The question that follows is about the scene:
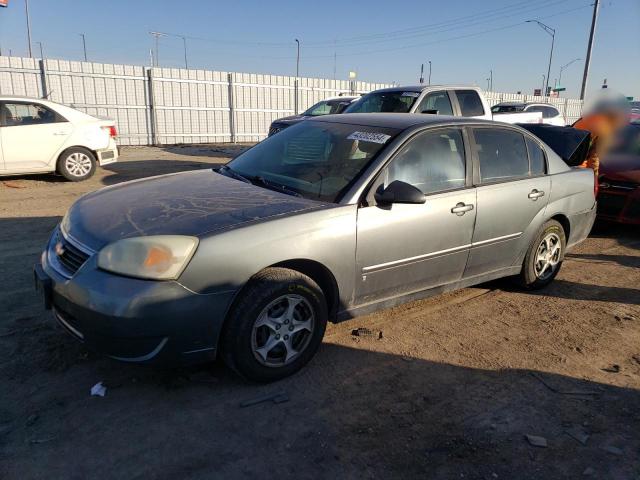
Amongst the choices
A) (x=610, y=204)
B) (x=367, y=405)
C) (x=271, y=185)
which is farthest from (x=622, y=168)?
(x=367, y=405)

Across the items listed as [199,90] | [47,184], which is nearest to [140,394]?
[47,184]

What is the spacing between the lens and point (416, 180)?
12.7 feet

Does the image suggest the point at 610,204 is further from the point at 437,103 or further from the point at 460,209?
the point at 460,209

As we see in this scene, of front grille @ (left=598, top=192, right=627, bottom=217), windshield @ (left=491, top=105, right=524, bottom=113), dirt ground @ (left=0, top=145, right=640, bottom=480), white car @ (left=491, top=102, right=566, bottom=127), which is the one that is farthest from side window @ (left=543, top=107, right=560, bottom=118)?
dirt ground @ (left=0, top=145, right=640, bottom=480)

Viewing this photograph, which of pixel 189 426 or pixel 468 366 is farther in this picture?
pixel 468 366

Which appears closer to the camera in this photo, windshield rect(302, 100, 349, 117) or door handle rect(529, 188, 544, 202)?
door handle rect(529, 188, 544, 202)

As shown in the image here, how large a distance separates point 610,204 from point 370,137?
4.96 m

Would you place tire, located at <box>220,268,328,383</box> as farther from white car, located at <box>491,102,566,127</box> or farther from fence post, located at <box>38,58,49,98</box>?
fence post, located at <box>38,58,49,98</box>

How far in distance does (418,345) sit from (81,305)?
2.33 m

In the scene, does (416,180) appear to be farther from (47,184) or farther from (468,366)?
(47,184)

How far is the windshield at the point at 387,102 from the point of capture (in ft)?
29.9

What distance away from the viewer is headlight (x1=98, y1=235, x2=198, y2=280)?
279cm

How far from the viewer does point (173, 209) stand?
3.31 meters

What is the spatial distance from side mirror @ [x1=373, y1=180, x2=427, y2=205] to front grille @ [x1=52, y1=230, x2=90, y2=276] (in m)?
1.88
